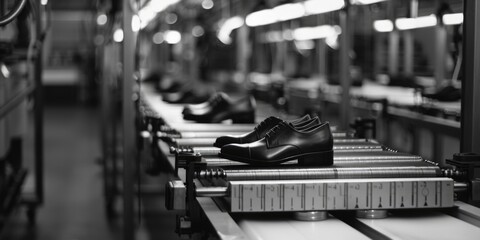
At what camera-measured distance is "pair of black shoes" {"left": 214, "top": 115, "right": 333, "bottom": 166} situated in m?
2.17

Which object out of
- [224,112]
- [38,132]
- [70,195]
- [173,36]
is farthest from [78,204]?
[173,36]

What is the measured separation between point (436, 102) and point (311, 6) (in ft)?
6.13

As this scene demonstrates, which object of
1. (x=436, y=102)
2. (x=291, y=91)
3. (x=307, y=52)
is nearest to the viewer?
(x=436, y=102)

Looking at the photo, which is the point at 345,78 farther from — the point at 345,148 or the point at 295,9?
the point at 295,9

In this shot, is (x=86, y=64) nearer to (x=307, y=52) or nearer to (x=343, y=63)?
(x=307, y=52)

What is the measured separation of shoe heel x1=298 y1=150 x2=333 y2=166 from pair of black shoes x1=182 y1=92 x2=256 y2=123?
66.8 inches

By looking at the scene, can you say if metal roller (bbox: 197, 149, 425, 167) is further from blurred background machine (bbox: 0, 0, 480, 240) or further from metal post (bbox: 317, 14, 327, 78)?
metal post (bbox: 317, 14, 327, 78)

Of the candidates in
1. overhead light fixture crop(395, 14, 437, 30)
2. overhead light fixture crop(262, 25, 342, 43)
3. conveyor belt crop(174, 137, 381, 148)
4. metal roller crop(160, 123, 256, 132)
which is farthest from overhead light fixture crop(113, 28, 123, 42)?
overhead light fixture crop(262, 25, 342, 43)

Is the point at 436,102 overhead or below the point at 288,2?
below

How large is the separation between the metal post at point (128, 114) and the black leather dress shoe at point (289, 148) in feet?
6.15

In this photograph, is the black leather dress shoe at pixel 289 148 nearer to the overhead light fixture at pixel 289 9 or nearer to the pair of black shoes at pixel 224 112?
the pair of black shoes at pixel 224 112

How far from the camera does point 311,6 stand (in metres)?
6.93

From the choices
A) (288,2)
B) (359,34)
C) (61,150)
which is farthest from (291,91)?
(359,34)

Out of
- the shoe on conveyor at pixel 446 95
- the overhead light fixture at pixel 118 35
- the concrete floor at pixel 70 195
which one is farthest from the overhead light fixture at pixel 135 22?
the shoe on conveyor at pixel 446 95
